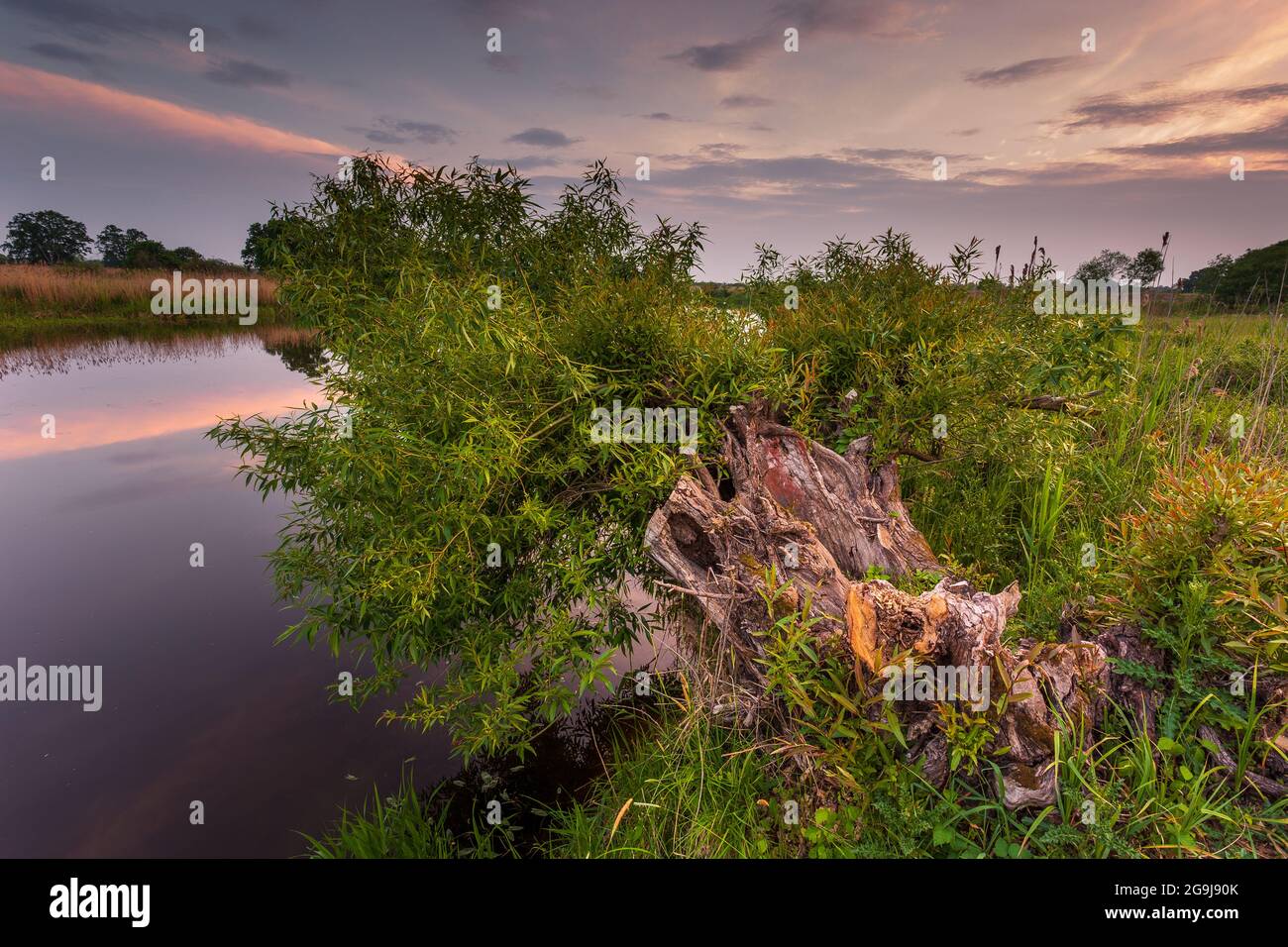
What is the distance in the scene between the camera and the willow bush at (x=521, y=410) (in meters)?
3.72

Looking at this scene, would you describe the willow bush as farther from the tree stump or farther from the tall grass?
the tall grass

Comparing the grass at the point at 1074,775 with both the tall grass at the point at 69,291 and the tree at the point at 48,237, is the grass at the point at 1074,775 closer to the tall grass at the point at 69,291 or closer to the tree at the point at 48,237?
the tall grass at the point at 69,291

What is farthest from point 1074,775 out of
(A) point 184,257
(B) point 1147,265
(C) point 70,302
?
(A) point 184,257

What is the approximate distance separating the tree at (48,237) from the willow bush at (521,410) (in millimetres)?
49179

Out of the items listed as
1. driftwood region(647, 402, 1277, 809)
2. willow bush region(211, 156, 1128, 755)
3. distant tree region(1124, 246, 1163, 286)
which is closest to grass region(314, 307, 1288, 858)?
driftwood region(647, 402, 1277, 809)

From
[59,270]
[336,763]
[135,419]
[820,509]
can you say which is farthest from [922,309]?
[59,270]

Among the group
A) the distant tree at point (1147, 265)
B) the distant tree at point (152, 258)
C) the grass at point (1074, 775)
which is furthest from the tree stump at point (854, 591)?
the distant tree at point (152, 258)

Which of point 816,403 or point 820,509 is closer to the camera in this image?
point 820,509

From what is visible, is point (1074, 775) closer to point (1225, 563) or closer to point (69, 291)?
point (1225, 563)

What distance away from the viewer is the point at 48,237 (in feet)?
135

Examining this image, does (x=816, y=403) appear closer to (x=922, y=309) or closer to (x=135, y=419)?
(x=922, y=309)

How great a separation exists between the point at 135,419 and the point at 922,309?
14184 mm

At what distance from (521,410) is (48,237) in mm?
56501

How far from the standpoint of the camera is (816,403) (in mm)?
4836
